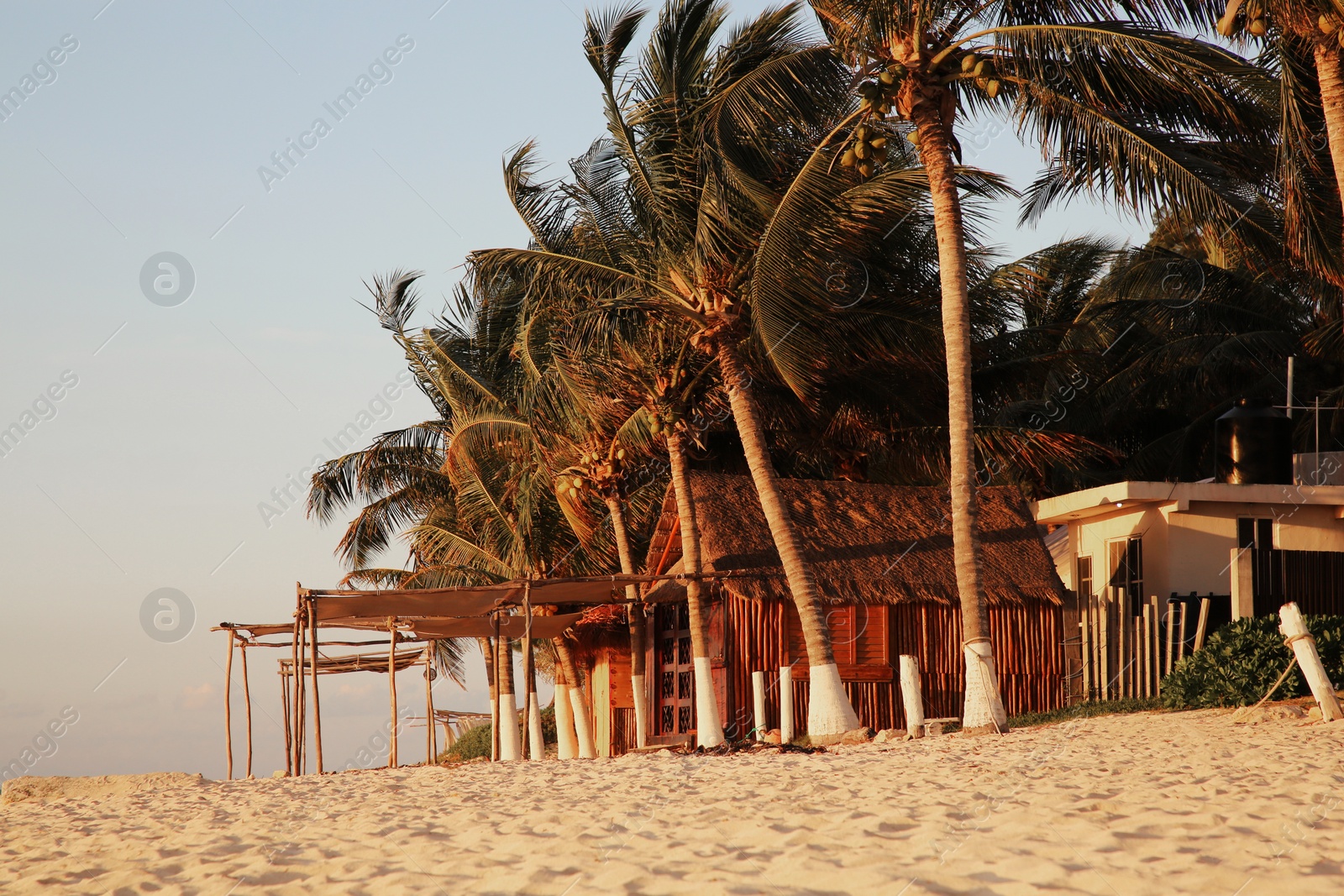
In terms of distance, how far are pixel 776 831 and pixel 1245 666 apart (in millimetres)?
7926

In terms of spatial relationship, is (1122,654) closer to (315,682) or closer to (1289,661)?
(1289,661)

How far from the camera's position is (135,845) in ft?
24.1

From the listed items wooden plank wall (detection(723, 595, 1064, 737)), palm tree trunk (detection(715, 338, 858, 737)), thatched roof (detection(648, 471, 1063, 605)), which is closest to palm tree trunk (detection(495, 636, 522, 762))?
thatched roof (detection(648, 471, 1063, 605))

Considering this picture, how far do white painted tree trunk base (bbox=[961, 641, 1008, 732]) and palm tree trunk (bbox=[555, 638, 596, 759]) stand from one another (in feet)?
38.3

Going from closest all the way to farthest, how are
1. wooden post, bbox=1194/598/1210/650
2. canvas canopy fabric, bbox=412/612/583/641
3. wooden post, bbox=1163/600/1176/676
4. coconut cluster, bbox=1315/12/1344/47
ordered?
coconut cluster, bbox=1315/12/1344/47 → wooden post, bbox=1194/598/1210/650 → wooden post, bbox=1163/600/1176/676 → canvas canopy fabric, bbox=412/612/583/641

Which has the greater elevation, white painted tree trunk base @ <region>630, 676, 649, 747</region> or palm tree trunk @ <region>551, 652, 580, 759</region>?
white painted tree trunk base @ <region>630, 676, 649, 747</region>

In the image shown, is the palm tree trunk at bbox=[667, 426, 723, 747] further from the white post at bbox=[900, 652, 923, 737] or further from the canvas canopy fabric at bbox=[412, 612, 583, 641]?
the canvas canopy fabric at bbox=[412, 612, 583, 641]

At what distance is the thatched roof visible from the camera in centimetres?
1675

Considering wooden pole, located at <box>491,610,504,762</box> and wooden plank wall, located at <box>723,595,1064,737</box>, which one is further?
wooden pole, located at <box>491,610,504,762</box>

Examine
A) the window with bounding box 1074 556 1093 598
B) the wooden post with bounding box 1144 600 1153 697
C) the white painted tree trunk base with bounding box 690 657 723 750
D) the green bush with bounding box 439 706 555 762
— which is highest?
the window with bounding box 1074 556 1093 598

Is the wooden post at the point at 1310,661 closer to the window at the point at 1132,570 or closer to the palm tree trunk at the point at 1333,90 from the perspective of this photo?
the palm tree trunk at the point at 1333,90

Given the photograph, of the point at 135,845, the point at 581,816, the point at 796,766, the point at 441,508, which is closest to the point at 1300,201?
the point at 796,766

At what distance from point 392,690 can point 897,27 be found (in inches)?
420

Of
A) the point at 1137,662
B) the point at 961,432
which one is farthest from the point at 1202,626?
the point at 961,432
